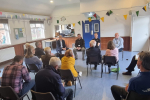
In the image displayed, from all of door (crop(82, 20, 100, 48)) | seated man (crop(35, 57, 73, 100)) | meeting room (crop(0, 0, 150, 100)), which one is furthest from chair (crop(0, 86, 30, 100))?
door (crop(82, 20, 100, 48))

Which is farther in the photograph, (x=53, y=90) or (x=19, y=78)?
(x=19, y=78)

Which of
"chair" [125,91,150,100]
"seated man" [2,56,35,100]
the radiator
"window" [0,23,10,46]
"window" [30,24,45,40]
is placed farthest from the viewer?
"window" [30,24,45,40]

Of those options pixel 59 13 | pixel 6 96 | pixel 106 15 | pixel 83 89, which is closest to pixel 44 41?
pixel 59 13

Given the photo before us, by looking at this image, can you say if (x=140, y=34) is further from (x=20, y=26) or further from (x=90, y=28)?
(x=20, y=26)

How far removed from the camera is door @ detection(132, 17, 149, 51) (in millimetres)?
6066

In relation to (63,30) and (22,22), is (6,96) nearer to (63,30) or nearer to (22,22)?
(22,22)

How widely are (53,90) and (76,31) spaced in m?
7.23

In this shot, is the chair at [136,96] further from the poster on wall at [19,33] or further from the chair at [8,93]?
the poster on wall at [19,33]

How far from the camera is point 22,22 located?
6844mm

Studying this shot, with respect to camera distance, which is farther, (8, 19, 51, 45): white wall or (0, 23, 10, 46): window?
(8, 19, 51, 45): white wall

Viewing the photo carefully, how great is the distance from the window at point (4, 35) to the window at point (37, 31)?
1904 mm

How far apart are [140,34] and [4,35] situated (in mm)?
7159

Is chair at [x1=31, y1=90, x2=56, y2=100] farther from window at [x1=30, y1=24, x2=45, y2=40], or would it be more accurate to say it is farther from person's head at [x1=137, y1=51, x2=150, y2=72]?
window at [x1=30, y1=24, x2=45, y2=40]

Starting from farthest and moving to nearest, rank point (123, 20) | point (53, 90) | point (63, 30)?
point (63, 30) → point (123, 20) → point (53, 90)
